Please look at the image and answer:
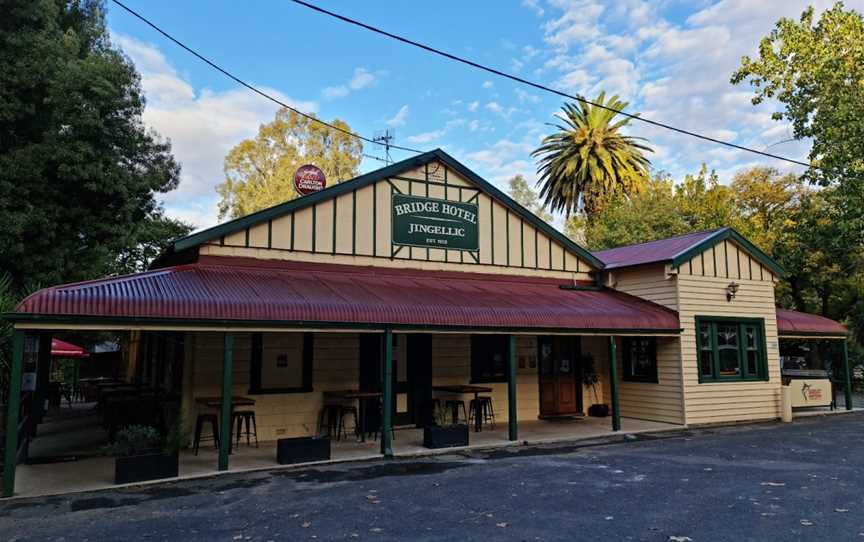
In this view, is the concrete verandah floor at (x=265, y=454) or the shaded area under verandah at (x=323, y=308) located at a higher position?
the shaded area under verandah at (x=323, y=308)

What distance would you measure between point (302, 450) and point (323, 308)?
7.18 feet

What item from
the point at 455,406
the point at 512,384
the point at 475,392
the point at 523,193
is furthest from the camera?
the point at 523,193

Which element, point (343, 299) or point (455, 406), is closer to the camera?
point (343, 299)

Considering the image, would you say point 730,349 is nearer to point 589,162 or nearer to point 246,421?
point 246,421

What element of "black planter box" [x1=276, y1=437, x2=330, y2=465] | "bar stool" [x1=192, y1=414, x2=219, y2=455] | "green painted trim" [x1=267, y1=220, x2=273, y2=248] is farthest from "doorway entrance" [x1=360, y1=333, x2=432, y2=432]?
"bar stool" [x1=192, y1=414, x2=219, y2=455]

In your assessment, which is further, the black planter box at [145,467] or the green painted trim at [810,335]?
the green painted trim at [810,335]

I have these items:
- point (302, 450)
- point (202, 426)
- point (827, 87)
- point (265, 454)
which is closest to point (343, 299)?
point (302, 450)

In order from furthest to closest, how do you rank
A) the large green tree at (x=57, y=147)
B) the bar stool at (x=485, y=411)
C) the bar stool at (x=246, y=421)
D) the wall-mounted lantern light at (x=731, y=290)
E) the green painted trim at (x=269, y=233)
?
the large green tree at (x=57, y=147), the wall-mounted lantern light at (x=731, y=290), the bar stool at (x=485, y=411), the green painted trim at (x=269, y=233), the bar stool at (x=246, y=421)

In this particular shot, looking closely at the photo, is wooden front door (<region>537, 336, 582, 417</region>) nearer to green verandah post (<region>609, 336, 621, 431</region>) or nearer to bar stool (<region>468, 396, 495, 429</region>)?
bar stool (<region>468, 396, 495, 429</region>)

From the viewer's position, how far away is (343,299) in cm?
977

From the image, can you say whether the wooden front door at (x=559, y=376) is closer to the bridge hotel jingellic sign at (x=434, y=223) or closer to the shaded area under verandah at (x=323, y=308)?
the shaded area under verandah at (x=323, y=308)

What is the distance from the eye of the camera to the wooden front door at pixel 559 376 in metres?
14.4

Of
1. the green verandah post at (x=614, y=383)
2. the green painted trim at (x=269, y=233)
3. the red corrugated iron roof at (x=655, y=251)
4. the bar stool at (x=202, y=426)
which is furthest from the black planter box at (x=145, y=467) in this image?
the red corrugated iron roof at (x=655, y=251)

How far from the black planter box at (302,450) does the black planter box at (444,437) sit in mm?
1852
